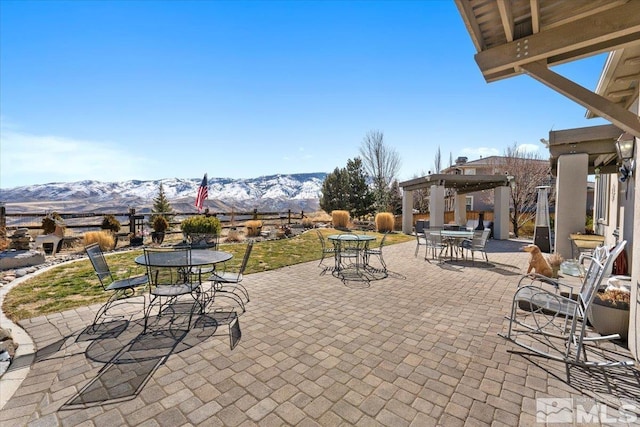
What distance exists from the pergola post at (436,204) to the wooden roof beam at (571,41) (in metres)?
10.4

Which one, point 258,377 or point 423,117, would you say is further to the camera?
point 423,117

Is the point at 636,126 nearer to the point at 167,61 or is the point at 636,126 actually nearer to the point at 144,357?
the point at 144,357

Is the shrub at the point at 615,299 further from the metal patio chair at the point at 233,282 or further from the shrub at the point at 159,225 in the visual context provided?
the shrub at the point at 159,225

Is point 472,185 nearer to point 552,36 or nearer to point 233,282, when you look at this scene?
point 552,36

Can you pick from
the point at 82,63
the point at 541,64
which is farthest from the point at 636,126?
the point at 82,63

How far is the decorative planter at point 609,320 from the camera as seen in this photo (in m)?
3.06

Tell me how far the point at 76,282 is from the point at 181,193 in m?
81.9

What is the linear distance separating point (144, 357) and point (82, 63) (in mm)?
9261

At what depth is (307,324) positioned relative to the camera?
353cm

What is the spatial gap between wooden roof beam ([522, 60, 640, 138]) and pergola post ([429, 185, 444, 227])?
35.0ft

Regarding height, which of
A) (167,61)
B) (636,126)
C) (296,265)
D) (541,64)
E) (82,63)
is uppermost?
(167,61)

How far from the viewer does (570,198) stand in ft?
23.7

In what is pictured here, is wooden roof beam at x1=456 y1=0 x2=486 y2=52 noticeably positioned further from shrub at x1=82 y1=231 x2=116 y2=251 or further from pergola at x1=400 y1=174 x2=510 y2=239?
shrub at x1=82 y1=231 x2=116 y2=251

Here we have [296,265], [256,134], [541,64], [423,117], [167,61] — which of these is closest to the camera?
[541,64]
